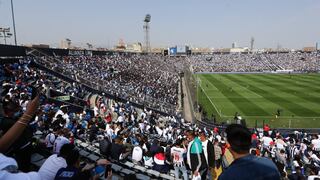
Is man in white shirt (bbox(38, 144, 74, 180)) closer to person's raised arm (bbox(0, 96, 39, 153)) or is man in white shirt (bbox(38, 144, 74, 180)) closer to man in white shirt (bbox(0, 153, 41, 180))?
person's raised arm (bbox(0, 96, 39, 153))

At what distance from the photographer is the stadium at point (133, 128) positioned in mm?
3446

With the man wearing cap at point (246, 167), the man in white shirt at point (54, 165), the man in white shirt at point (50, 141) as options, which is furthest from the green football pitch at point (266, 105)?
the man wearing cap at point (246, 167)

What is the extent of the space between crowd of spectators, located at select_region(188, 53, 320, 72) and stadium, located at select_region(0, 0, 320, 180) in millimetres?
45621

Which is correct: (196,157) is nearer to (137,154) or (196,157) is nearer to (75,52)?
(137,154)

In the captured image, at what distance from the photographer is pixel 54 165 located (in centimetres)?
396

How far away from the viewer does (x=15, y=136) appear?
2551 mm

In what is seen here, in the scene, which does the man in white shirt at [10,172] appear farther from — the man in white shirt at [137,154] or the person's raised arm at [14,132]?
the man in white shirt at [137,154]

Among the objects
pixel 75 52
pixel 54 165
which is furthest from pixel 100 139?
pixel 75 52

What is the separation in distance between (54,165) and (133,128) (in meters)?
11.2

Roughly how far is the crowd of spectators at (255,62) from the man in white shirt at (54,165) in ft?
293

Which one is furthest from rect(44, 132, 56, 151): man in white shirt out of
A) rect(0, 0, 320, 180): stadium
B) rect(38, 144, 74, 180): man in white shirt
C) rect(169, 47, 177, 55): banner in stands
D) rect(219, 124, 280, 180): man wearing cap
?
rect(169, 47, 177, 55): banner in stands

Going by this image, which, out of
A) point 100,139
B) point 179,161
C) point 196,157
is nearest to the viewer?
point 196,157

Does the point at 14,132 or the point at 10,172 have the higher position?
the point at 14,132

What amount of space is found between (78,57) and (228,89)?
Result: 991 inches
